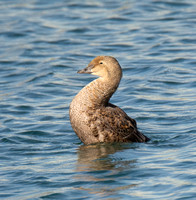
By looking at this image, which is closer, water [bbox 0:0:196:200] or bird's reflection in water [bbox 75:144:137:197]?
bird's reflection in water [bbox 75:144:137:197]

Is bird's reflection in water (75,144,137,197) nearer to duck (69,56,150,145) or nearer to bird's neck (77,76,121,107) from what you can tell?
duck (69,56,150,145)

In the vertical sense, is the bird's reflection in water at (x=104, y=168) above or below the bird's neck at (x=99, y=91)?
below

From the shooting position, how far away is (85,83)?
1163 centimetres

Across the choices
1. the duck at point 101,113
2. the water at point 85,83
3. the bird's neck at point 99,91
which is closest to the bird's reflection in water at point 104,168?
the water at point 85,83

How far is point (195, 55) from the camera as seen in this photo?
12.9 m

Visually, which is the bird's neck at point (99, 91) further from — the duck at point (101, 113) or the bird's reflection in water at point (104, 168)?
the bird's reflection in water at point (104, 168)

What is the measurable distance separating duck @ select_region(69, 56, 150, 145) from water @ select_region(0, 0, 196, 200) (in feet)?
0.55

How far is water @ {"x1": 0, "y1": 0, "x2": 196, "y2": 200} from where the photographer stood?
6.50 m

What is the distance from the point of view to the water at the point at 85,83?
6504 mm

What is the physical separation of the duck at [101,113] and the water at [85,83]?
17cm

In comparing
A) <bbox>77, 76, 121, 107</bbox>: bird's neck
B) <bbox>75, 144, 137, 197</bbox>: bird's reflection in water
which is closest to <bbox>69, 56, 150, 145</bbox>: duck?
<bbox>77, 76, 121, 107</bbox>: bird's neck

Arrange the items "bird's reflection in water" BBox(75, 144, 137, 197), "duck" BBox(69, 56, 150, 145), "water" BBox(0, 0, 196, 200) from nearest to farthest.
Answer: "bird's reflection in water" BBox(75, 144, 137, 197), "water" BBox(0, 0, 196, 200), "duck" BBox(69, 56, 150, 145)

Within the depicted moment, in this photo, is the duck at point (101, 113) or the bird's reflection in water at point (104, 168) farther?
the duck at point (101, 113)

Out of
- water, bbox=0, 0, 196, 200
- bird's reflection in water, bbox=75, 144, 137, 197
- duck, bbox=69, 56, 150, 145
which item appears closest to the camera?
bird's reflection in water, bbox=75, 144, 137, 197
